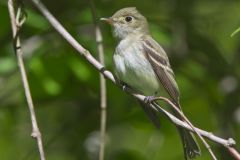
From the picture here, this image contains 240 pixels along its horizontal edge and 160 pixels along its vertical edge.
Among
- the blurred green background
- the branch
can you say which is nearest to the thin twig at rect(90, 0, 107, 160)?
the branch

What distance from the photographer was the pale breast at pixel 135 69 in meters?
4.61

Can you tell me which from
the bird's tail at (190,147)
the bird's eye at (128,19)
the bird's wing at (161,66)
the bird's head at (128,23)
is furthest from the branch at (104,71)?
the bird's eye at (128,19)

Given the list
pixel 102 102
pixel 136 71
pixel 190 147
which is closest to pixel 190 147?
pixel 190 147

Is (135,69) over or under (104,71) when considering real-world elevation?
under

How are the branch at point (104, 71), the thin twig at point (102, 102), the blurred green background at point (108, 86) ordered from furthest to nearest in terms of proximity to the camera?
the blurred green background at point (108, 86)
the thin twig at point (102, 102)
the branch at point (104, 71)

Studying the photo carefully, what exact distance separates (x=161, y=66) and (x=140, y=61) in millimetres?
159

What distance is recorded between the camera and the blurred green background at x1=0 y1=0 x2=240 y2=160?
16.2 ft

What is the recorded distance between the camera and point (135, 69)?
15.3 feet

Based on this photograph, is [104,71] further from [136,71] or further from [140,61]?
[140,61]

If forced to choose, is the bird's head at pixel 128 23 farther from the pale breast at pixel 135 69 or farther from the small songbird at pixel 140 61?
the pale breast at pixel 135 69

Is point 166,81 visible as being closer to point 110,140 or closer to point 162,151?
point 162,151

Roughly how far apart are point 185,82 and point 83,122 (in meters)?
0.91

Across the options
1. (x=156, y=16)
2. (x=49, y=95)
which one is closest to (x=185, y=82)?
(x=156, y=16)

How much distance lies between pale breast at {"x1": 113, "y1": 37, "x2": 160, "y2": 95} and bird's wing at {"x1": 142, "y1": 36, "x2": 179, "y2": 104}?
4 cm
